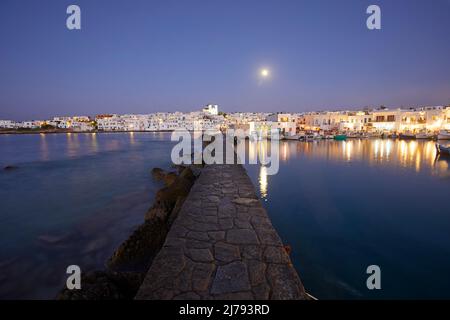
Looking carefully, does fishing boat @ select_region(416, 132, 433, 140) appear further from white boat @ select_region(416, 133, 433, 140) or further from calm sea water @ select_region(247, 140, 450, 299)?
calm sea water @ select_region(247, 140, 450, 299)

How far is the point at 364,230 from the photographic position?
6.99 meters

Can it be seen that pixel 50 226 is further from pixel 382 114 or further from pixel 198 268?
pixel 382 114

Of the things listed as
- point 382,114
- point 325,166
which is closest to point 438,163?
point 325,166

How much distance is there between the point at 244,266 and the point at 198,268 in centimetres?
57

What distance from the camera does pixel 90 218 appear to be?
28.0 ft

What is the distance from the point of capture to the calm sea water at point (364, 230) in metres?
4.73

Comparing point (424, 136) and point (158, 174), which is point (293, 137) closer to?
point (424, 136)

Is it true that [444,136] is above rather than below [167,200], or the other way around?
above

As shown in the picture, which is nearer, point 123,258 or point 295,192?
point 123,258

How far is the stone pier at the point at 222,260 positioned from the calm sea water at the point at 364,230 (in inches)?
81.8

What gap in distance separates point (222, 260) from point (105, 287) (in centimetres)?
160

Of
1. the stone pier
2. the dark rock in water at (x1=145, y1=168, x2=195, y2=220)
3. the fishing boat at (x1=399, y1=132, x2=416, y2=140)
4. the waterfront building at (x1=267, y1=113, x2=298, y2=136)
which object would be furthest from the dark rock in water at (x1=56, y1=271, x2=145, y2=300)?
the waterfront building at (x1=267, y1=113, x2=298, y2=136)
